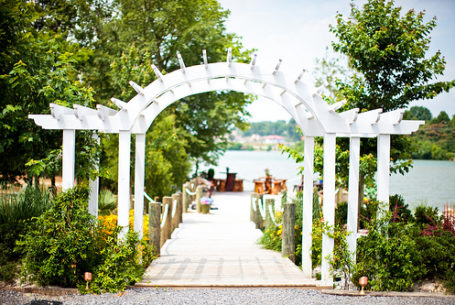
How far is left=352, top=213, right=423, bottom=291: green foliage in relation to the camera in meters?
5.05

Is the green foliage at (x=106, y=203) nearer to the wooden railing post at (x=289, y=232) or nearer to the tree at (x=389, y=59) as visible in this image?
the wooden railing post at (x=289, y=232)

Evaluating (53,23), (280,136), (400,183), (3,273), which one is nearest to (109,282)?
(3,273)

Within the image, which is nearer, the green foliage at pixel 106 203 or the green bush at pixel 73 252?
the green bush at pixel 73 252

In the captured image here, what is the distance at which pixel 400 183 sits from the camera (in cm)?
2091

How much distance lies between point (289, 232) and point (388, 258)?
171cm

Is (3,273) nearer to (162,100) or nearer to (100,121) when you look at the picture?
(100,121)

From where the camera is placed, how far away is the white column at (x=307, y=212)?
5.72 m

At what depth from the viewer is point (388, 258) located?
510 centimetres

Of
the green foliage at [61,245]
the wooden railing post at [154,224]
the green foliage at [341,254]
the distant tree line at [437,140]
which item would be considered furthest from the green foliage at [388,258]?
the distant tree line at [437,140]

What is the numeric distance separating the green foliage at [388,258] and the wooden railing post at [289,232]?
4.26 ft

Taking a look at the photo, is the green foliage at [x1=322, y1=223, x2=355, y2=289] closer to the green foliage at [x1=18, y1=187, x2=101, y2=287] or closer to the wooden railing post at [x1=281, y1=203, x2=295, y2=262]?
the wooden railing post at [x1=281, y1=203, x2=295, y2=262]

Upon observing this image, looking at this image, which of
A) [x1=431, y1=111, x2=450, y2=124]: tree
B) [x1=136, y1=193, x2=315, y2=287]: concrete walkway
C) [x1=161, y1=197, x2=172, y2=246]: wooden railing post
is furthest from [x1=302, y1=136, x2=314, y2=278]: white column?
[x1=431, y1=111, x2=450, y2=124]: tree

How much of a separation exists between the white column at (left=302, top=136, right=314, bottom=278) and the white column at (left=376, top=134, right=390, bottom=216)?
1012 millimetres

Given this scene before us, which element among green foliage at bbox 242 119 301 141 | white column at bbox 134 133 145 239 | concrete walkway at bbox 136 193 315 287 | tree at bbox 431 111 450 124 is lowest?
concrete walkway at bbox 136 193 315 287
